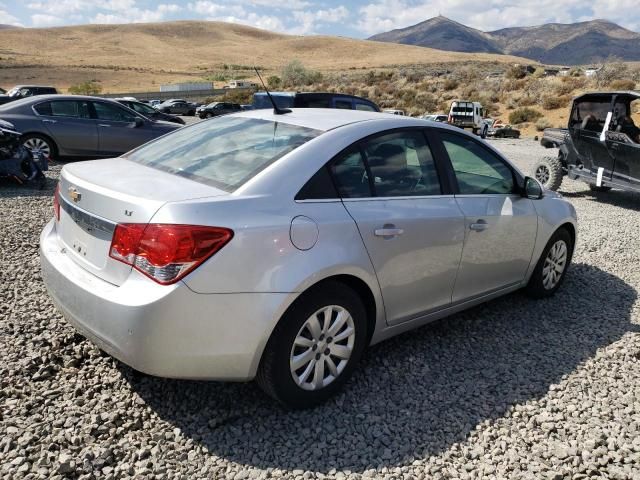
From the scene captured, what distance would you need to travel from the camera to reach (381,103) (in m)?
44.4

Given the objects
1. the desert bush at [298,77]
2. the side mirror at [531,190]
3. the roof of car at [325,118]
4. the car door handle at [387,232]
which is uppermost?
the roof of car at [325,118]

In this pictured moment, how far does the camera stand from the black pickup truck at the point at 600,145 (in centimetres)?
916

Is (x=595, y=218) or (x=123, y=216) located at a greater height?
(x=123, y=216)

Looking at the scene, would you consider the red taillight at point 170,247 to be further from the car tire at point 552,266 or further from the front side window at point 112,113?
the front side window at point 112,113

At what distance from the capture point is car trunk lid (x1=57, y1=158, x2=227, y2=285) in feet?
8.71

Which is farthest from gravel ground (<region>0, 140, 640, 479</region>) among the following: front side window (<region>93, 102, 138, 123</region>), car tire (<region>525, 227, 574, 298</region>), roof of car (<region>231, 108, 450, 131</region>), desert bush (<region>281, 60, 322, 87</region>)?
desert bush (<region>281, 60, 322, 87</region>)

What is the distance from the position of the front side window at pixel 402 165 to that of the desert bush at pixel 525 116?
31.1m

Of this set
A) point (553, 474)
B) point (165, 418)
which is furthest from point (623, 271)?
point (165, 418)

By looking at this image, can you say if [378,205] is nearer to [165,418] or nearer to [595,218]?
[165,418]

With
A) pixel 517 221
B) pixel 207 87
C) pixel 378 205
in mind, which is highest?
pixel 378 205

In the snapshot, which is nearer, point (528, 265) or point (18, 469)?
point (18, 469)

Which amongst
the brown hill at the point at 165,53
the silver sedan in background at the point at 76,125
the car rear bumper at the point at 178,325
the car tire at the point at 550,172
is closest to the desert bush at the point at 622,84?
the car tire at the point at 550,172

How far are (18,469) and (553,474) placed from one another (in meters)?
2.48

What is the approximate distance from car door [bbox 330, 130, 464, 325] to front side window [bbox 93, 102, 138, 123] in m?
9.17
